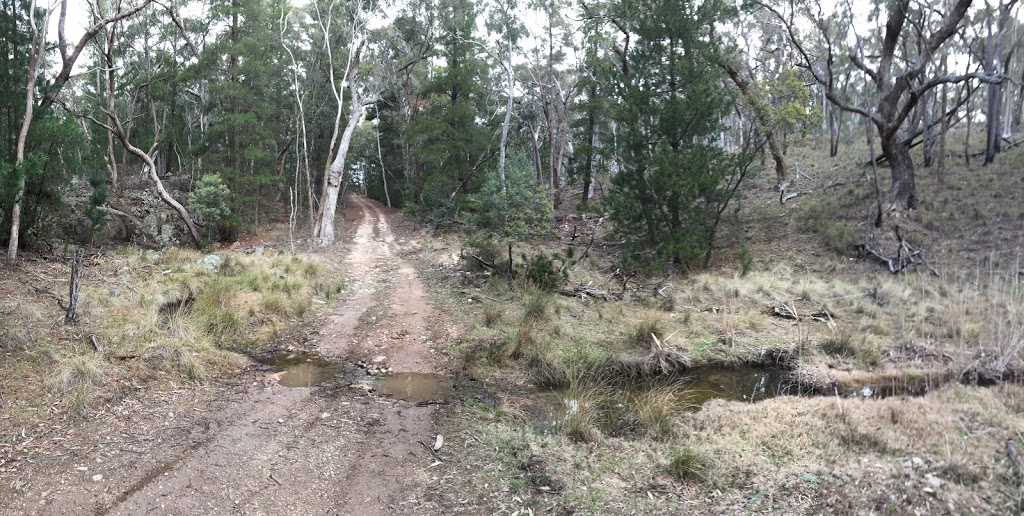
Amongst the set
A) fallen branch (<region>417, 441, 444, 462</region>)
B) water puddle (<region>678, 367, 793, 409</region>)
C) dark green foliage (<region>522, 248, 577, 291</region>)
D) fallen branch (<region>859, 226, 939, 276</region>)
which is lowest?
water puddle (<region>678, 367, 793, 409</region>)

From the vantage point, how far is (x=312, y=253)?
16.8 m

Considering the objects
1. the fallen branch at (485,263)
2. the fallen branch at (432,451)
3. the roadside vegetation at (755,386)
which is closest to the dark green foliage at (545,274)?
the roadside vegetation at (755,386)

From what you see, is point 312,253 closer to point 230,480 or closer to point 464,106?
point 464,106

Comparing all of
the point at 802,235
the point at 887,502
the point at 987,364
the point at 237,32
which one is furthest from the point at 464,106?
the point at 887,502

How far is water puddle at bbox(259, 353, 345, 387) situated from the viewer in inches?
267

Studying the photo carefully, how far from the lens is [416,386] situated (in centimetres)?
687

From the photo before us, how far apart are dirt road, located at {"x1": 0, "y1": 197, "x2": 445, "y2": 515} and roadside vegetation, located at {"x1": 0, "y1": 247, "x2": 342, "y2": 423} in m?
0.44

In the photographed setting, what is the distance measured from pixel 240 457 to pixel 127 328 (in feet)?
11.5

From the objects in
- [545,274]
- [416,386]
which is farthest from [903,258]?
[416,386]

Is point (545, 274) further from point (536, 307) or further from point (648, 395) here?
point (648, 395)

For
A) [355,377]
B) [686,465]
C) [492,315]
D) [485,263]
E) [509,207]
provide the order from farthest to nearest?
[509,207]
[485,263]
[492,315]
[355,377]
[686,465]

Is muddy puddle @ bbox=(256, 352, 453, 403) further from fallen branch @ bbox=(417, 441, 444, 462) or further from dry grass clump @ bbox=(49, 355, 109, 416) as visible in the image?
dry grass clump @ bbox=(49, 355, 109, 416)

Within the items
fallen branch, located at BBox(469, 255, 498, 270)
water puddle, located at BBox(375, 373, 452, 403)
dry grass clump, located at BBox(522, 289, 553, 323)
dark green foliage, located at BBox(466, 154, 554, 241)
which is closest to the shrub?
water puddle, located at BBox(375, 373, 452, 403)

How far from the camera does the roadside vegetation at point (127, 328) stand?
541cm
